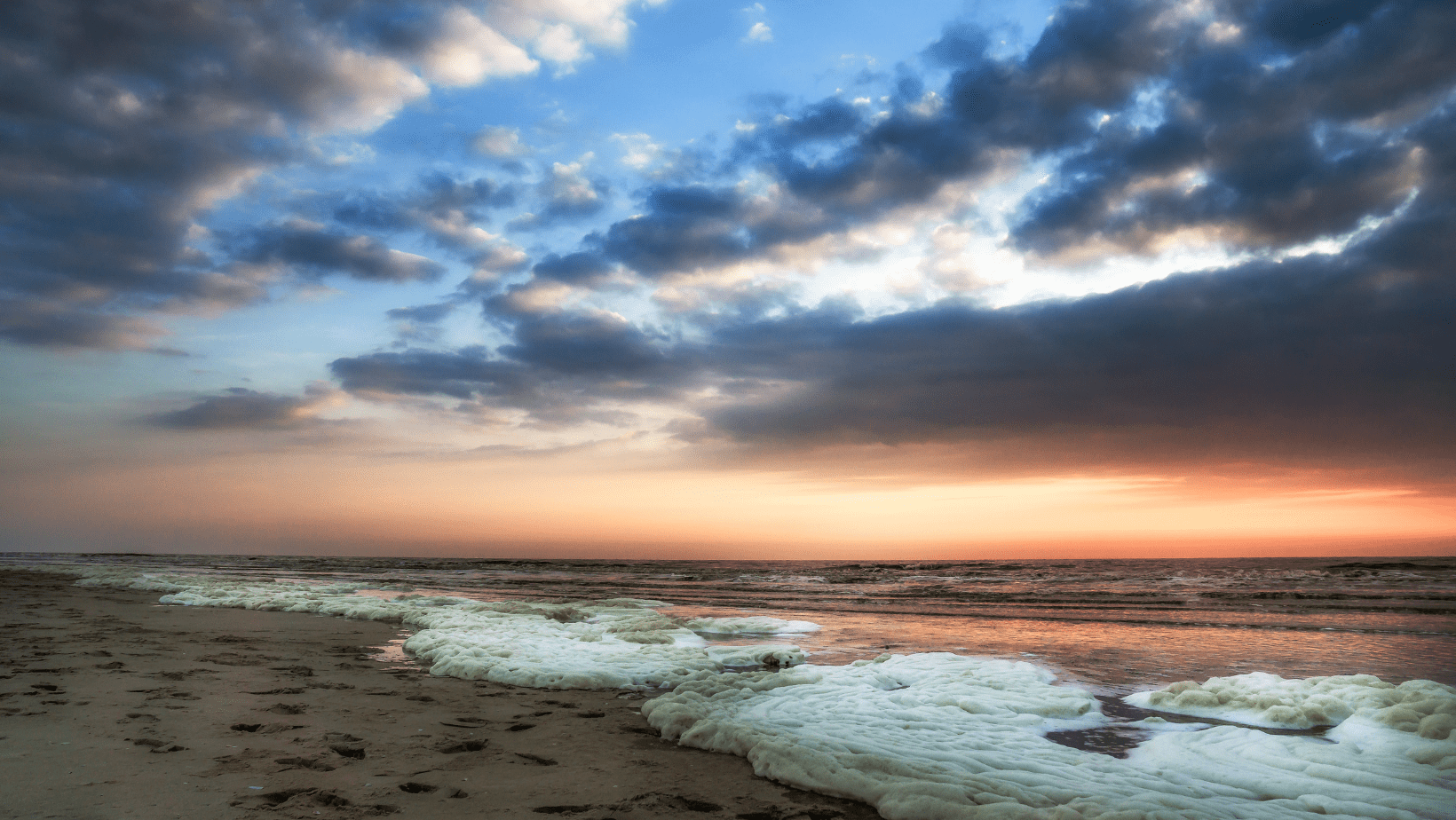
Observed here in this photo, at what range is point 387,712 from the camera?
6352 millimetres

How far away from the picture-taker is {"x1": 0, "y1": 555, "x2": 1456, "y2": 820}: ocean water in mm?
4695

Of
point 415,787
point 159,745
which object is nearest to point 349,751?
point 415,787

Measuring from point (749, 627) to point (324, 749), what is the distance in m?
10.4

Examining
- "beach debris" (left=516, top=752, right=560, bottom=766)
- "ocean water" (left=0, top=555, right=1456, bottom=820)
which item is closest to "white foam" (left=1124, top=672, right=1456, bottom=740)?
"ocean water" (left=0, top=555, right=1456, bottom=820)

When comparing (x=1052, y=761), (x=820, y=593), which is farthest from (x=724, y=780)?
(x=820, y=593)

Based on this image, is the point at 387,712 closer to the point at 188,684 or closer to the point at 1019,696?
the point at 188,684

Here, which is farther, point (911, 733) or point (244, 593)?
point (244, 593)

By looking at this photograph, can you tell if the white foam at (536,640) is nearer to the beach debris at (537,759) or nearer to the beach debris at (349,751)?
the beach debris at (537,759)

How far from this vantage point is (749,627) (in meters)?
14.6

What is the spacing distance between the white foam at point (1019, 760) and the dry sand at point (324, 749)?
32 cm

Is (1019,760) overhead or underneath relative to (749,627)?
overhead

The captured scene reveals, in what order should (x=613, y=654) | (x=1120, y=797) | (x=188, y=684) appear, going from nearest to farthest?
(x=1120, y=797) → (x=188, y=684) → (x=613, y=654)

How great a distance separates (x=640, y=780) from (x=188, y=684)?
548 centimetres

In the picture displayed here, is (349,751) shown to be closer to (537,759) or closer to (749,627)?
(537,759)
